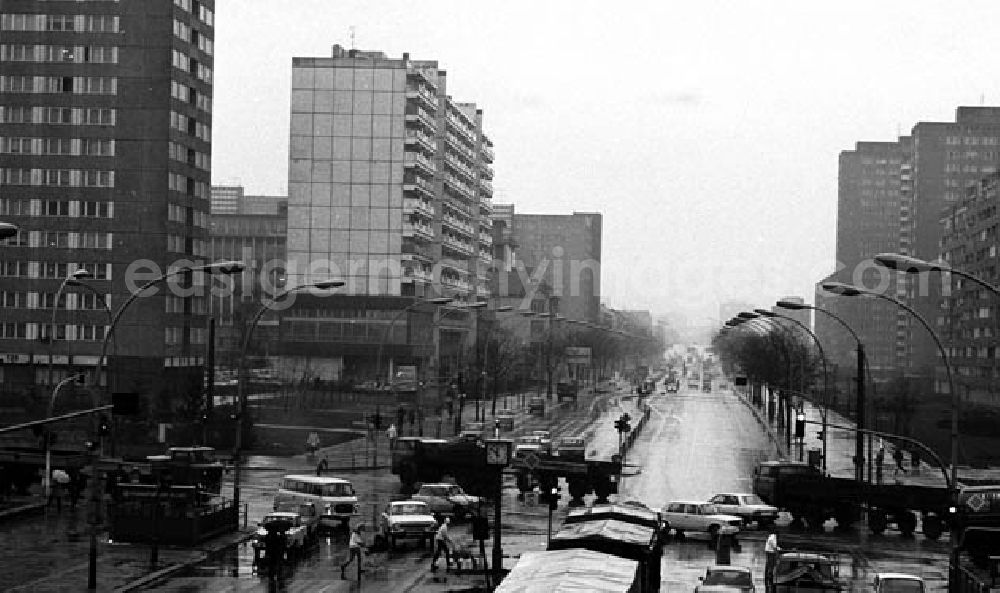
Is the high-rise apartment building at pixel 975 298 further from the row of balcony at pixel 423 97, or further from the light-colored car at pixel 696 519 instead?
the light-colored car at pixel 696 519

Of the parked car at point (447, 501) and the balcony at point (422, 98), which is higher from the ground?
the balcony at point (422, 98)

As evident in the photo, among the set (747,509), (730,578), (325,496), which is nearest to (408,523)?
(325,496)

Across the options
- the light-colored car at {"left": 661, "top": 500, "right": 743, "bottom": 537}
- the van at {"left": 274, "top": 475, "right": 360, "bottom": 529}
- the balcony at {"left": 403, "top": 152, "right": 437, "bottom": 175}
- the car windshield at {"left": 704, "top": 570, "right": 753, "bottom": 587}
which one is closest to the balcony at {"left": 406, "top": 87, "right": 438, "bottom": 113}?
the balcony at {"left": 403, "top": 152, "right": 437, "bottom": 175}

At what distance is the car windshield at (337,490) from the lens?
44312mm

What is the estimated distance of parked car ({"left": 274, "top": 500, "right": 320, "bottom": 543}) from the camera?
4053 cm

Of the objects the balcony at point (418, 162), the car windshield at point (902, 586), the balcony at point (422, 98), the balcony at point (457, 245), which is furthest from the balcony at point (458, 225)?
the car windshield at point (902, 586)

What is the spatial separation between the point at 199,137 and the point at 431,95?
130ft

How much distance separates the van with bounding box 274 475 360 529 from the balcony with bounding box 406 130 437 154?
8739 cm

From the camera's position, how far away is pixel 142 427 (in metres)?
77.0

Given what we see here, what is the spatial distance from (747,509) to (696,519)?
4.56 m

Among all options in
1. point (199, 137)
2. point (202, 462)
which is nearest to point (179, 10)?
point (199, 137)

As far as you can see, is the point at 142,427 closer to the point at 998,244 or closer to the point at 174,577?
the point at 174,577

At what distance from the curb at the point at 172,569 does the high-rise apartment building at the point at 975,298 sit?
105685 millimetres

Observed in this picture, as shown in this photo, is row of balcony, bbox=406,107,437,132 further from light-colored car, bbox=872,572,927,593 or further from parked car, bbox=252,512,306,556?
light-colored car, bbox=872,572,927,593
